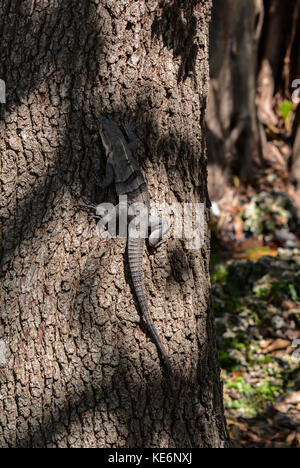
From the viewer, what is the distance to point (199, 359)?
9.49 ft

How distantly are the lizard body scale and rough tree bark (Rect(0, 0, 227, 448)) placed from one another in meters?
0.05

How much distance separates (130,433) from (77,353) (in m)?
0.54

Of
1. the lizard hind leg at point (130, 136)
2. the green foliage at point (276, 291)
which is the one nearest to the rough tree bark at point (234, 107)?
the green foliage at point (276, 291)

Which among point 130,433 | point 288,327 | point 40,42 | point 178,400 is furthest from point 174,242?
point 288,327

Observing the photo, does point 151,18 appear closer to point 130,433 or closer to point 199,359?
point 199,359

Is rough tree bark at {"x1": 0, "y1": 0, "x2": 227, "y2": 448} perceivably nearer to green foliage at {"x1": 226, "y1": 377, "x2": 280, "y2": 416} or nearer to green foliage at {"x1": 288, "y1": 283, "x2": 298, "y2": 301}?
green foliage at {"x1": 226, "y1": 377, "x2": 280, "y2": 416}

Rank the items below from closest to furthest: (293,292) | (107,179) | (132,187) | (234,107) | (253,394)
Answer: (107,179), (132,187), (253,394), (293,292), (234,107)

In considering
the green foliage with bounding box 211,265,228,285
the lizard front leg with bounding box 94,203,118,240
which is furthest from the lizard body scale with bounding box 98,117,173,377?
the green foliage with bounding box 211,265,228,285

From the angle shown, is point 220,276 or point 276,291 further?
point 220,276

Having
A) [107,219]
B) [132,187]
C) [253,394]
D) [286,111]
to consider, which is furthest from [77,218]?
[286,111]

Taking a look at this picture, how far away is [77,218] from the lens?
2.60 m

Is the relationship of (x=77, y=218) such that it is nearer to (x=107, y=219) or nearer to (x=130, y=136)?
(x=107, y=219)

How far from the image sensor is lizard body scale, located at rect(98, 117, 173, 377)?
2.56 metres

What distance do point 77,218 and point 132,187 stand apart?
0.39 metres
